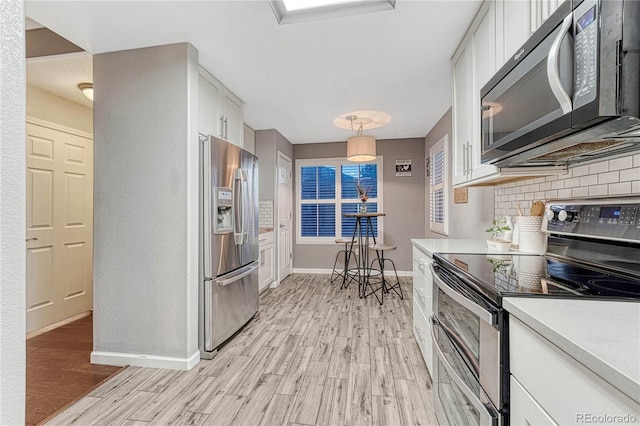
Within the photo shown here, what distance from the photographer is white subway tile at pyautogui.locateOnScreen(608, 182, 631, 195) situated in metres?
1.14

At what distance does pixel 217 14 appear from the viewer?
5.99 feet

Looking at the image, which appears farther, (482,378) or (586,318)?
(482,378)

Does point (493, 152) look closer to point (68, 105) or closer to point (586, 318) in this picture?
point (586, 318)


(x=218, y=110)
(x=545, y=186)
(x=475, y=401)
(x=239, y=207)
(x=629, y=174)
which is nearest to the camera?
(x=475, y=401)

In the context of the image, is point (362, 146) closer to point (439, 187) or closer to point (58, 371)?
point (439, 187)

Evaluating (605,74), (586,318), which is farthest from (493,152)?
(586,318)

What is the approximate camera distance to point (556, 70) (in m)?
0.89

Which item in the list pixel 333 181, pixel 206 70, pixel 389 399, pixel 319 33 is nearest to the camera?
pixel 389 399

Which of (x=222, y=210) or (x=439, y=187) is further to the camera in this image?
(x=439, y=187)

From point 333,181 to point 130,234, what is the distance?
3.65 m

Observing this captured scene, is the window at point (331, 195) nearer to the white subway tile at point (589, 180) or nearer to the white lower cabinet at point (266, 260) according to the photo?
the white lower cabinet at point (266, 260)

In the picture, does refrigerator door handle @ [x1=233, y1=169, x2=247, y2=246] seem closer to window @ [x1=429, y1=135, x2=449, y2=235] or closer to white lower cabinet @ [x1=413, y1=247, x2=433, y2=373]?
white lower cabinet @ [x1=413, y1=247, x2=433, y2=373]

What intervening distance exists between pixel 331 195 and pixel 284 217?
991mm

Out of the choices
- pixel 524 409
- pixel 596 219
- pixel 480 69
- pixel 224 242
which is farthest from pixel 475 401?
pixel 224 242
